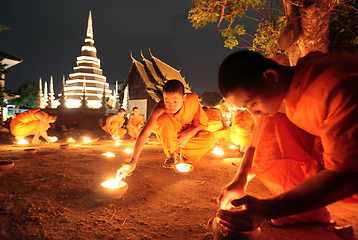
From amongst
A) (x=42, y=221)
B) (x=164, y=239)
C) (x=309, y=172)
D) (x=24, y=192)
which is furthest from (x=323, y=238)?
(x=24, y=192)

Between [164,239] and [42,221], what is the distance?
105cm

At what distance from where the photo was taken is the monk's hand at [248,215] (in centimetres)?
109

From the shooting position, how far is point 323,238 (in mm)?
1395

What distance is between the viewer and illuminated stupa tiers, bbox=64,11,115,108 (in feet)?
64.2

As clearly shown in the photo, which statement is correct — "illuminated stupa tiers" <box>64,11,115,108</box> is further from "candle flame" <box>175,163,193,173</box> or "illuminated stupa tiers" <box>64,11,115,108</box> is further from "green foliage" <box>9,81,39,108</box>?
"green foliage" <box>9,81,39,108</box>

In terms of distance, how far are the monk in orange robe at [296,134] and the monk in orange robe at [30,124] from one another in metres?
7.06

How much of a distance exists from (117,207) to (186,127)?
2.03 meters

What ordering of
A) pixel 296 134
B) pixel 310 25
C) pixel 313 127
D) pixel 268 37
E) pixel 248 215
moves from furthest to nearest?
pixel 268 37 < pixel 310 25 < pixel 296 134 < pixel 313 127 < pixel 248 215

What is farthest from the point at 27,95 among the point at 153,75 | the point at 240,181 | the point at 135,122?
the point at 240,181

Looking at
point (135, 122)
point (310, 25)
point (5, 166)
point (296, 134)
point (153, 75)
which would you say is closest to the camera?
point (296, 134)

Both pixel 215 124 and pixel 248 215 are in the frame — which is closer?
pixel 248 215

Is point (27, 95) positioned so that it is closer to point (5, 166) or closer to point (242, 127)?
point (5, 166)

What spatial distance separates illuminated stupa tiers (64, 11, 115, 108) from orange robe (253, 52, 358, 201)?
1932 centimetres

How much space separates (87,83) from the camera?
20.1 meters
